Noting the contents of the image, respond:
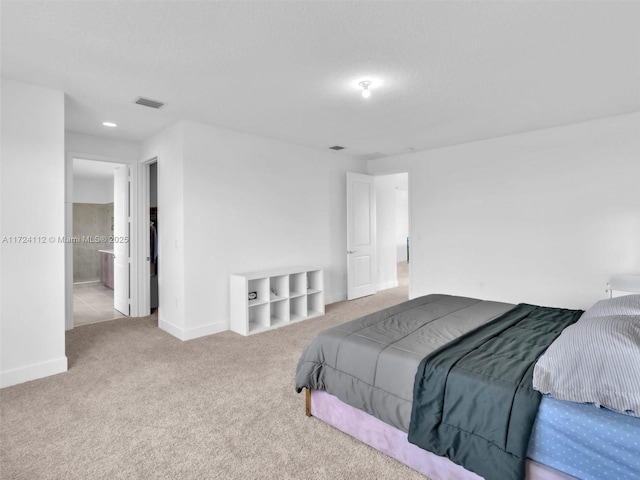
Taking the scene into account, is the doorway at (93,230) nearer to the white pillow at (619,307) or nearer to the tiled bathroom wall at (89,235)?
the tiled bathroom wall at (89,235)

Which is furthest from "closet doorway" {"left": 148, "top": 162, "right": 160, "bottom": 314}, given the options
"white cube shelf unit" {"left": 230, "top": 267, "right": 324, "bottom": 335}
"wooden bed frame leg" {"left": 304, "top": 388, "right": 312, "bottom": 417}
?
"wooden bed frame leg" {"left": 304, "top": 388, "right": 312, "bottom": 417}

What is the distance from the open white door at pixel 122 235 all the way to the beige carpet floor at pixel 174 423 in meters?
1.63

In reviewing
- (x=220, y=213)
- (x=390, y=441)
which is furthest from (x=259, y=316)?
(x=390, y=441)

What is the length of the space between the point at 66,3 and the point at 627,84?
169 inches

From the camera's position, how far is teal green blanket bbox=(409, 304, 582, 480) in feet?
4.84

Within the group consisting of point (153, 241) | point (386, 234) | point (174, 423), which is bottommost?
point (174, 423)

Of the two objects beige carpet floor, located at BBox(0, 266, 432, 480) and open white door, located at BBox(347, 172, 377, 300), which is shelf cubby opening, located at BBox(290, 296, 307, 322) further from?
open white door, located at BBox(347, 172, 377, 300)

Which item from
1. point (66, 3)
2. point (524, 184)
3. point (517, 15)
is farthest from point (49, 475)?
point (524, 184)

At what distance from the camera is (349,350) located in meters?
2.13

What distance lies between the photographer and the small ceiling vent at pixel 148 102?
3.37 metres

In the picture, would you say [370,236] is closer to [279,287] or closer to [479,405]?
[279,287]

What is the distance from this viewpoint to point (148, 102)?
11.3ft

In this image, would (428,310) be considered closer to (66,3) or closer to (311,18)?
(311,18)

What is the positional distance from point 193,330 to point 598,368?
3781mm
